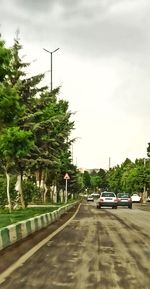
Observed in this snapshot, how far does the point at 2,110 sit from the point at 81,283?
655 inches

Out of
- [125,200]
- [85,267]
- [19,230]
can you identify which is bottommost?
[85,267]

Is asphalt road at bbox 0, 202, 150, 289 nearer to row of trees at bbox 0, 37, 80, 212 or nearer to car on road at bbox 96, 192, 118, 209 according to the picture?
row of trees at bbox 0, 37, 80, 212

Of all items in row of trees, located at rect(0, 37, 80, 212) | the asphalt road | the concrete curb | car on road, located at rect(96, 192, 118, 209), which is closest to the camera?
the asphalt road

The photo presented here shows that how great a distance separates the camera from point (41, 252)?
12.9m

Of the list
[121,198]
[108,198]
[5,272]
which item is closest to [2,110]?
[5,272]

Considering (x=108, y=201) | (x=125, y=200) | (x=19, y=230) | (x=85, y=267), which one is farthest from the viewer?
(x=125, y=200)

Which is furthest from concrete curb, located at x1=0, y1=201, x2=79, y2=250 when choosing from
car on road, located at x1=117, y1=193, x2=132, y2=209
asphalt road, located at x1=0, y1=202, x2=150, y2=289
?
car on road, located at x1=117, y1=193, x2=132, y2=209

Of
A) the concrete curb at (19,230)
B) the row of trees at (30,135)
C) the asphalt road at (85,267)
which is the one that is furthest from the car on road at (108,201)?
the asphalt road at (85,267)

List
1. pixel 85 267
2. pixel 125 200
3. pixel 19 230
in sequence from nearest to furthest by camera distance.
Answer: pixel 85 267
pixel 19 230
pixel 125 200

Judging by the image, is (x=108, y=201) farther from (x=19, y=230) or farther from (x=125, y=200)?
(x=19, y=230)

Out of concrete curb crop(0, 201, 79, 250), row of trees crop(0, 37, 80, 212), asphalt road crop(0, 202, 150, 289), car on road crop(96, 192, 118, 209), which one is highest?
row of trees crop(0, 37, 80, 212)

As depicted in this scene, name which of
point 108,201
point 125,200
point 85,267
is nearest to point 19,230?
point 85,267

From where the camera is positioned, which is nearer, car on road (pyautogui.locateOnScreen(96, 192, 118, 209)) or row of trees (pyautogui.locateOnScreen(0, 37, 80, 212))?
row of trees (pyautogui.locateOnScreen(0, 37, 80, 212))

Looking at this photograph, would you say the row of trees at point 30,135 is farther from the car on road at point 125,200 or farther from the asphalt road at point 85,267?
the asphalt road at point 85,267
